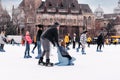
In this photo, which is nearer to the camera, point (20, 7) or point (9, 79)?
point (9, 79)

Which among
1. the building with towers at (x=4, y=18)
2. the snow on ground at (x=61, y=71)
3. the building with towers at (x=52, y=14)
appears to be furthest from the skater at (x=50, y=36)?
the building with towers at (x=4, y=18)

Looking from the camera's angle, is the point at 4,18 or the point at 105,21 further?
the point at 105,21

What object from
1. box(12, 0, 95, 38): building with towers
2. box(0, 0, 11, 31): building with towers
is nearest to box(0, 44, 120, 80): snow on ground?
box(12, 0, 95, 38): building with towers

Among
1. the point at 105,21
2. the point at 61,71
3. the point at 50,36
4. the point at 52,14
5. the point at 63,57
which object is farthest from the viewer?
the point at 105,21

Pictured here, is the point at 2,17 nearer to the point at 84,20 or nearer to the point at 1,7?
the point at 1,7

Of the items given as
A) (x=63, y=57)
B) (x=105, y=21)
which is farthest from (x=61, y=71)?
(x=105, y=21)

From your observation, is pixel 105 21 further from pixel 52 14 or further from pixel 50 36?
pixel 50 36

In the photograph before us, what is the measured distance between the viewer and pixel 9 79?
838 centimetres

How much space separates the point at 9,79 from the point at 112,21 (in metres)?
125

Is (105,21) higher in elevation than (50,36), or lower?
lower

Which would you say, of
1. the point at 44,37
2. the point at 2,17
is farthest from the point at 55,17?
the point at 44,37

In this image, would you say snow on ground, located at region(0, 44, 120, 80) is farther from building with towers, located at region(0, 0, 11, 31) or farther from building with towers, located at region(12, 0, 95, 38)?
building with towers, located at region(0, 0, 11, 31)

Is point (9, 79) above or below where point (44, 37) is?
below

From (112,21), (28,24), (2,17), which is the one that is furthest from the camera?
(112,21)
